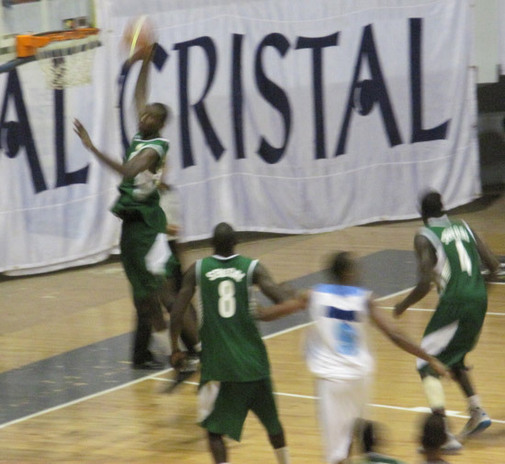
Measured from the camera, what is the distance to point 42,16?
13.7 meters

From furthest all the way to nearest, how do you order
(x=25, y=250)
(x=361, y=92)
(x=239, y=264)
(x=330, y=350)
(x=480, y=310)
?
(x=361, y=92) < (x=25, y=250) < (x=480, y=310) < (x=239, y=264) < (x=330, y=350)

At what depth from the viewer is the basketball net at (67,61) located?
13.2 m

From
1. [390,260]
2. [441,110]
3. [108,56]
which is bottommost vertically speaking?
[390,260]

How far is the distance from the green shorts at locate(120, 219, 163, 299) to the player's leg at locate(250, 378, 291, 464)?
2805 millimetres

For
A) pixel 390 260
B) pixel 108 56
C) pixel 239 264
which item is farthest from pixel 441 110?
pixel 239 264

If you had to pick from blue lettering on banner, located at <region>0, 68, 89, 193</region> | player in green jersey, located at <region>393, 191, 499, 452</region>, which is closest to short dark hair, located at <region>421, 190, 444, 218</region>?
player in green jersey, located at <region>393, 191, 499, 452</region>

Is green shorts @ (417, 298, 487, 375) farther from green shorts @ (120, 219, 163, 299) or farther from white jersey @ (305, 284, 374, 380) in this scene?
green shorts @ (120, 219, 163, 299)

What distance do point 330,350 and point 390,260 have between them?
7.55 metres

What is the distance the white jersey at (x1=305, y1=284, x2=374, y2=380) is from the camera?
19.7ft

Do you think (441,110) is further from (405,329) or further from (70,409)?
(70,409)

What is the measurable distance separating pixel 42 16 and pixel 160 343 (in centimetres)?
547

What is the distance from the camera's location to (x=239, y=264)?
650cm

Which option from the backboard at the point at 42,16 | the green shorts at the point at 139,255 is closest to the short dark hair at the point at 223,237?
the green shorts at the point at 139,255

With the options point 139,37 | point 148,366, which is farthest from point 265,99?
point 148,366
